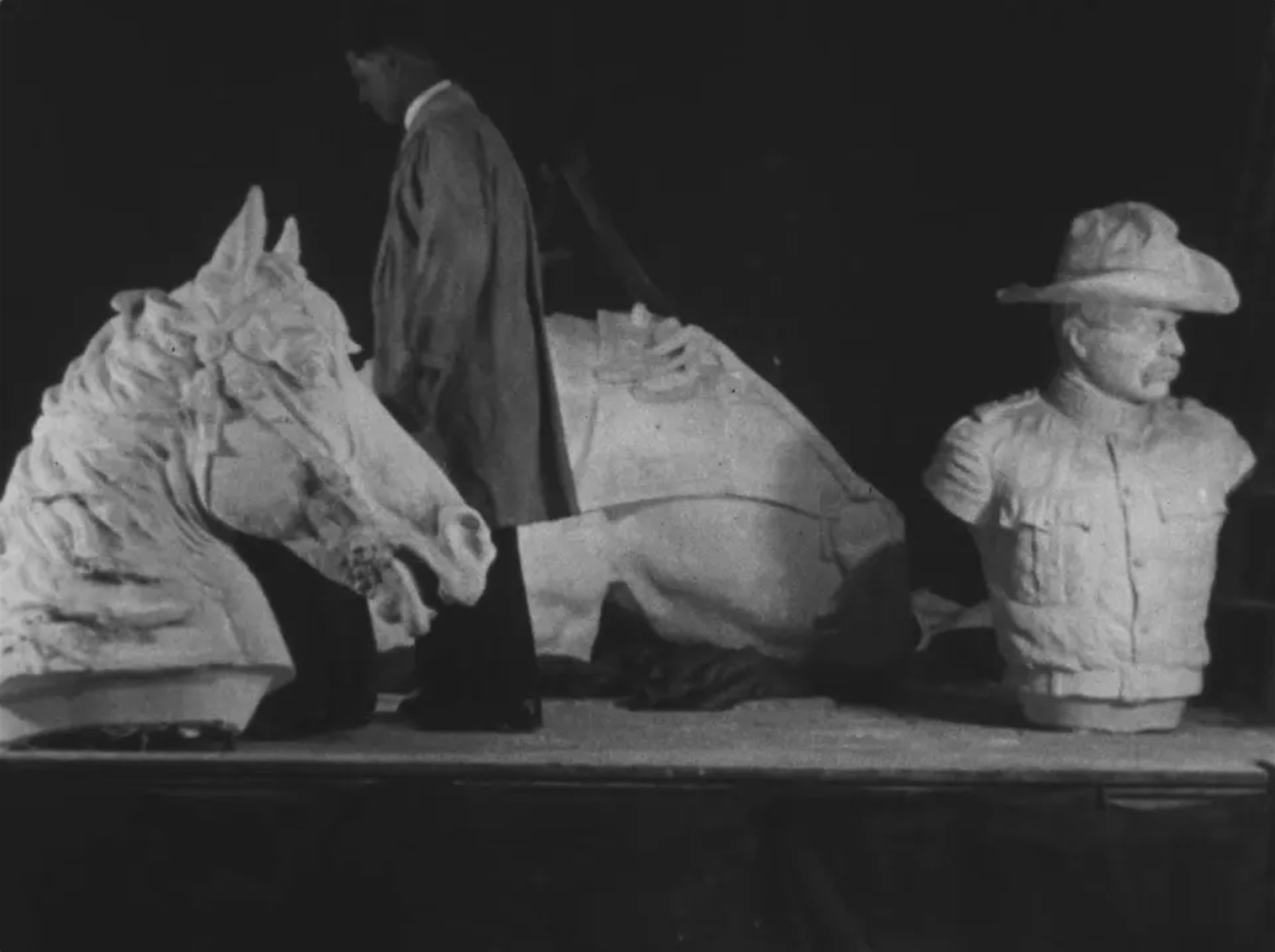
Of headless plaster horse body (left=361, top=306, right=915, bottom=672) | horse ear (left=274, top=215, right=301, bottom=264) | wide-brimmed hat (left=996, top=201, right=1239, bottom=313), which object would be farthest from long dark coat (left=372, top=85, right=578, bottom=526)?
wide-brimmed hat (left=996, top=201, right=1239, bottom=313)

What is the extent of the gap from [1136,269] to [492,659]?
69 centimetres

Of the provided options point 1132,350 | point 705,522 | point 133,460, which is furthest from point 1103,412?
point 133,460

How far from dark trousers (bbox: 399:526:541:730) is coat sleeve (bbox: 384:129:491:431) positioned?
6.3 inches

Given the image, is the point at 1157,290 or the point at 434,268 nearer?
the point at 434,268

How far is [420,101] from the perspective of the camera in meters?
2.57

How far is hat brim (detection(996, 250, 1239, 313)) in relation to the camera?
263 centimetres

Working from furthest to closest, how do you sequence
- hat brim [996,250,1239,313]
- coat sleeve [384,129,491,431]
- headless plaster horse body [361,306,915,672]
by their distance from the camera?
headless plaster horse body [361,306,915,672] < hat brim [996,250,1239,313] < coat sleeve [384,129,491,431]

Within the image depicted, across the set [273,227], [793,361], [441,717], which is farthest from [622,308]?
[441,717]

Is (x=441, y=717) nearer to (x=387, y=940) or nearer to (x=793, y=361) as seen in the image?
(x=387, y=940)

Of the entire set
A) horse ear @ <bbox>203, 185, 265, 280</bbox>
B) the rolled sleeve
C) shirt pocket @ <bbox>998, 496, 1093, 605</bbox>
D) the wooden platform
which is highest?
horse ear @ <bbox>203, 185, 265, 280</bbox>

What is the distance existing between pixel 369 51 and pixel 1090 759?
892 mm

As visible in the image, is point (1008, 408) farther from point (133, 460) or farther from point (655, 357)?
point (133, 460)

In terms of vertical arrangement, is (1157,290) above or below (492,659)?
above

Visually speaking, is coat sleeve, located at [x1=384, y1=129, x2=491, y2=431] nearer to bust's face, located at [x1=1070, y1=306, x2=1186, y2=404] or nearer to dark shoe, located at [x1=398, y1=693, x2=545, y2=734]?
dark shoe, located at [x1=398, y1=693, x2=545, y2=734]
